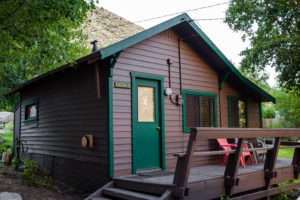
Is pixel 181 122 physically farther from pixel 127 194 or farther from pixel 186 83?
pixel 127 194

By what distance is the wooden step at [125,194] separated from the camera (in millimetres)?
4692

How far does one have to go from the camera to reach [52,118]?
8.41m

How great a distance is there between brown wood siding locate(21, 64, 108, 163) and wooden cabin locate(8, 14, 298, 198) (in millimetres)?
22

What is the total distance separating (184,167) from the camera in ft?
13.9

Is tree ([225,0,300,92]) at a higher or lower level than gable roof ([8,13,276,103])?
higher

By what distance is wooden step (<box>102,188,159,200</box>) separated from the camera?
4.69 metres

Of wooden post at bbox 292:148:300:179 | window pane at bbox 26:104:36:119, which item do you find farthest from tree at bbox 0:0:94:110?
wooden post at bbox 292:148:300:179

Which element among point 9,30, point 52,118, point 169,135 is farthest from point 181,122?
point 9,30

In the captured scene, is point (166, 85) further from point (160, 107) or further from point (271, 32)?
point (271, 32)

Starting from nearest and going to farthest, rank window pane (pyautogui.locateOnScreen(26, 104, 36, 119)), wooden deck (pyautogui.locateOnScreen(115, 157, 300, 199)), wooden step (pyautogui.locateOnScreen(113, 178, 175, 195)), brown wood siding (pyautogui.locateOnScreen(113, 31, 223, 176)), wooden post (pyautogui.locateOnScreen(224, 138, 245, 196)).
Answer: wooden step (pyautogui.locateOnScreen(113, 178, 175, 195)), wooden deck (pyautogui.locateOnScreen(115, 157, 300, 199)), wooden post (pyautogui.locateOnScreen(224, 138, 245, 196)), brown wood siding (pyautogui.locateOnScreen(113, 31, 223, 176)), window pane (pyautogui.locateOnScreen(26, 104, 36, 119))

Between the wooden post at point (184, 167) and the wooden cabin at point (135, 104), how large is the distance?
6.15 feet

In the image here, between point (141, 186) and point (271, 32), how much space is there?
11425 mm

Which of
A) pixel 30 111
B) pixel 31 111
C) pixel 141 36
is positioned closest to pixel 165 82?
pixel 141 36

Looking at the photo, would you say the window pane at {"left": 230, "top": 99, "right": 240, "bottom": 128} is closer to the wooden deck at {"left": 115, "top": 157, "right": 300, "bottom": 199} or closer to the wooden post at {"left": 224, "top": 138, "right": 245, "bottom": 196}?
the wooden deck at {"left": 115, "top": 157, "right": 300, "bottom": 199}
